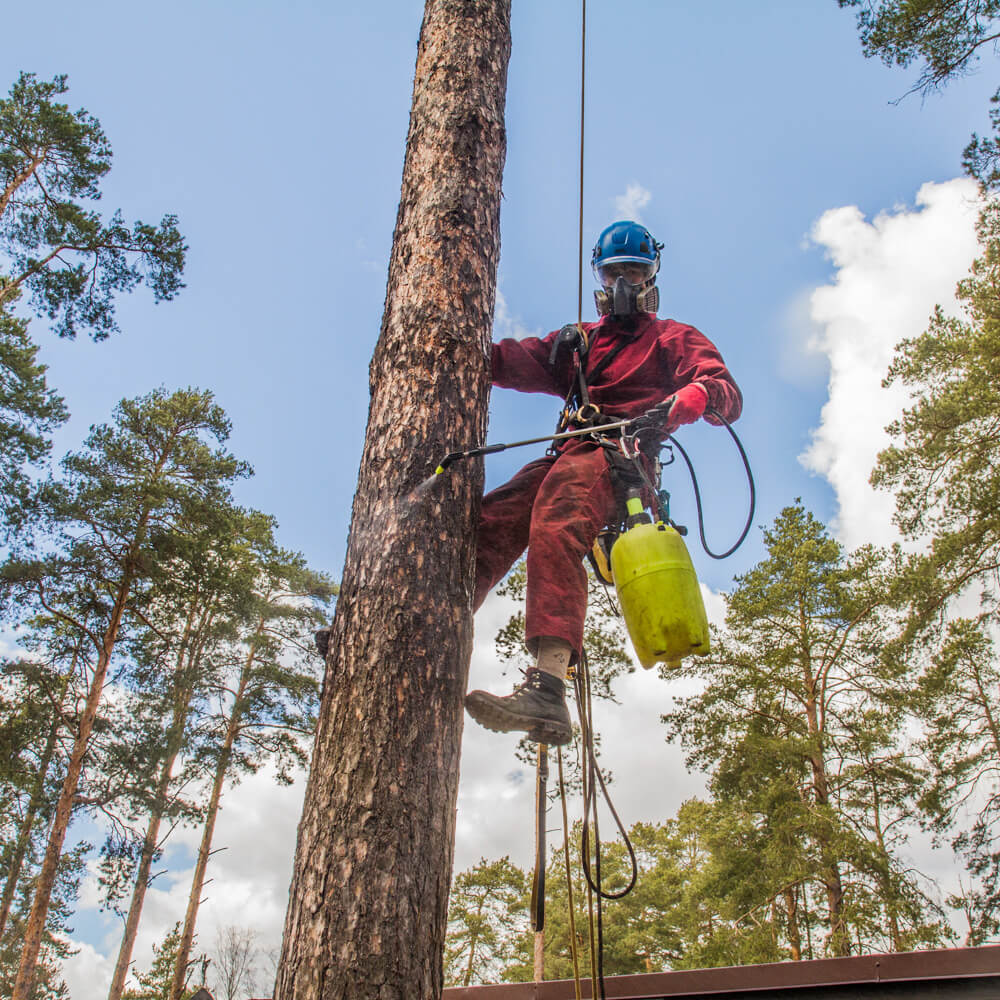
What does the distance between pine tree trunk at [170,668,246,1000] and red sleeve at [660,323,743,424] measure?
51.9 ft

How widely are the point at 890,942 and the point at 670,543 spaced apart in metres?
14.5

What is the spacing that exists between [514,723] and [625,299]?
2034mm

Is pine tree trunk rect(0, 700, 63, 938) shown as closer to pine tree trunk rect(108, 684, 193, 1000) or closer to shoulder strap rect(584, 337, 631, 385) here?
pine tree trunk rect(108, 684, 193, 1000)

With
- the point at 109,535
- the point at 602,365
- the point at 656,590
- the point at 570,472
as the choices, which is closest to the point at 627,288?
the point at 602,365

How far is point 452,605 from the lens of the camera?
2264 mm

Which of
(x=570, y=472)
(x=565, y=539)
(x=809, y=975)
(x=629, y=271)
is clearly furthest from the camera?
(x=809, y=975)

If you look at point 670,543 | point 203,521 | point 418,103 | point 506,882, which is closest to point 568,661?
point 670,543

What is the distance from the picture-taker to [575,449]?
→ 3.19m

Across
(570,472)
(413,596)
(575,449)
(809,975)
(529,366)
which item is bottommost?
(809,975)

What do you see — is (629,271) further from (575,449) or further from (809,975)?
(809,975)

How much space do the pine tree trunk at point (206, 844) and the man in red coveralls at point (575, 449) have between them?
15.6 m

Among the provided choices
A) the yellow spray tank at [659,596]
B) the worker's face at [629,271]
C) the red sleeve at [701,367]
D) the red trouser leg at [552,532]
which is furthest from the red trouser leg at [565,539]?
the worker's face at [629,271]

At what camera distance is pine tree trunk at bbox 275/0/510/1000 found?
5.77 feet

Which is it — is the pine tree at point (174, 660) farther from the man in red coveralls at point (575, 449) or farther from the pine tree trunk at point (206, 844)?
the man in red coveralls at point (575, 449)
